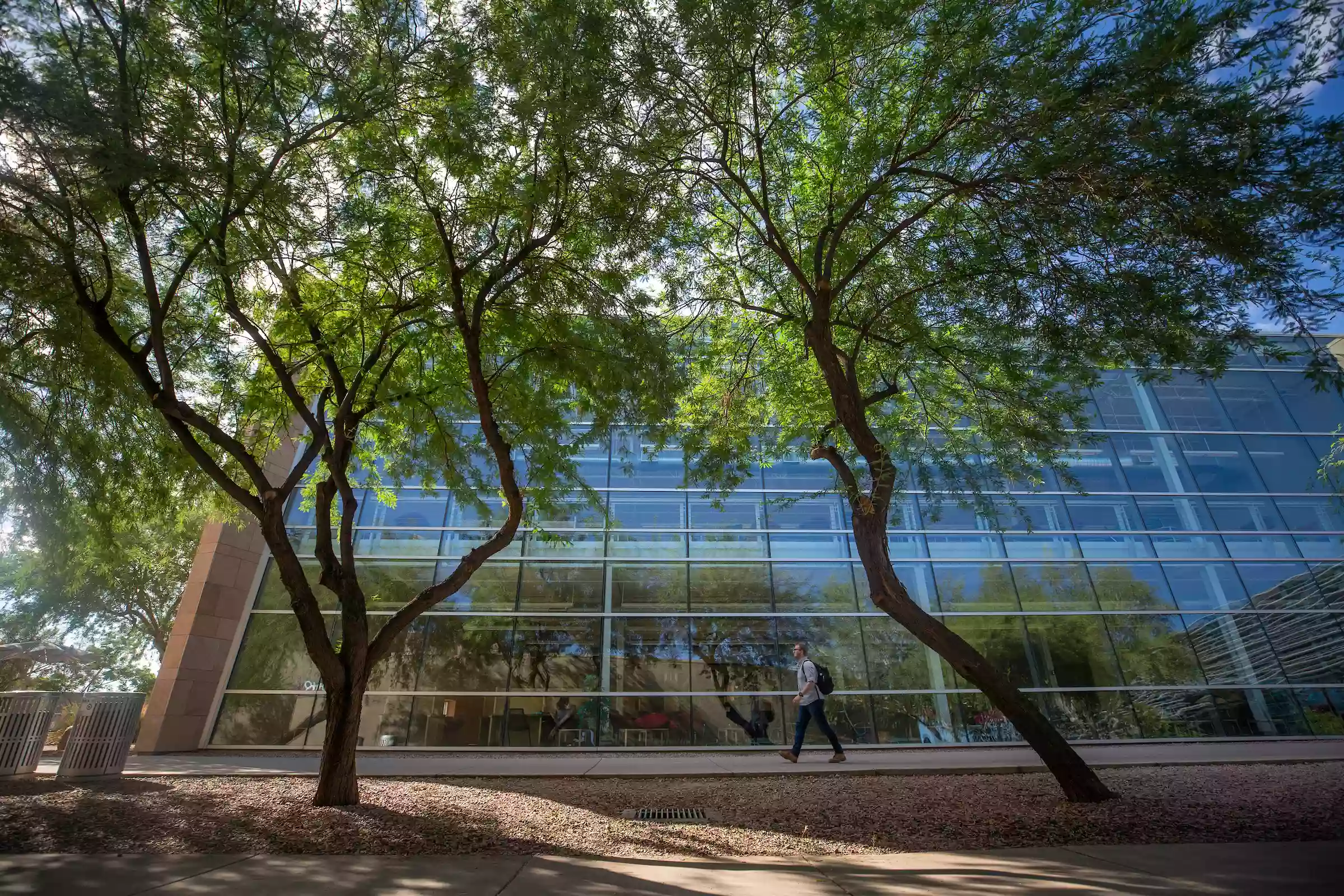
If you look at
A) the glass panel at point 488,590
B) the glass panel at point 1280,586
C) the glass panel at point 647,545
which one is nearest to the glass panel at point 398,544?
the glass panel at point 488,590

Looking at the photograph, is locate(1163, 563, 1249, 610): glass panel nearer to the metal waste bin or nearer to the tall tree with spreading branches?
the tall tree with spreading branches

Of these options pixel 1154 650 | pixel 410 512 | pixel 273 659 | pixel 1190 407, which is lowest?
pixel 273 659

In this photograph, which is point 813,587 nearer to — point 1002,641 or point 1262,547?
point 1002,641

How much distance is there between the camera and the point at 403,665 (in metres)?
13.5

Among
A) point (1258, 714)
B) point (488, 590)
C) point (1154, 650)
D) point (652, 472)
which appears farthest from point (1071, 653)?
point (488, 590)

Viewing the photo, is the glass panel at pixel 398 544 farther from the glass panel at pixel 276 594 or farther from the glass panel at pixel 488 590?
the glass panel at pixel 276 594

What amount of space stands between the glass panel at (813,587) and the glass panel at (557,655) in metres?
4.17

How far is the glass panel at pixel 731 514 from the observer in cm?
1519

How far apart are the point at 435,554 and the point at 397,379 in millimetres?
7527

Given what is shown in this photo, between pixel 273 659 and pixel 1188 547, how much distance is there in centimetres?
2116

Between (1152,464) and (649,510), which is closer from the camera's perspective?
(649,510)

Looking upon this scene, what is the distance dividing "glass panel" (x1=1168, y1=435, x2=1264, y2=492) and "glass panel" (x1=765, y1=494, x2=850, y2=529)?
8595mm

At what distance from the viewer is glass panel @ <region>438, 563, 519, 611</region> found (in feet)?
46.2

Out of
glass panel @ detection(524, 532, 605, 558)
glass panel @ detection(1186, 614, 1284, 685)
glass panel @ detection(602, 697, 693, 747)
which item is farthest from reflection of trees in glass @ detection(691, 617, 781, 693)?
glass panel @ detection(1186, 614, 1284, 685)
